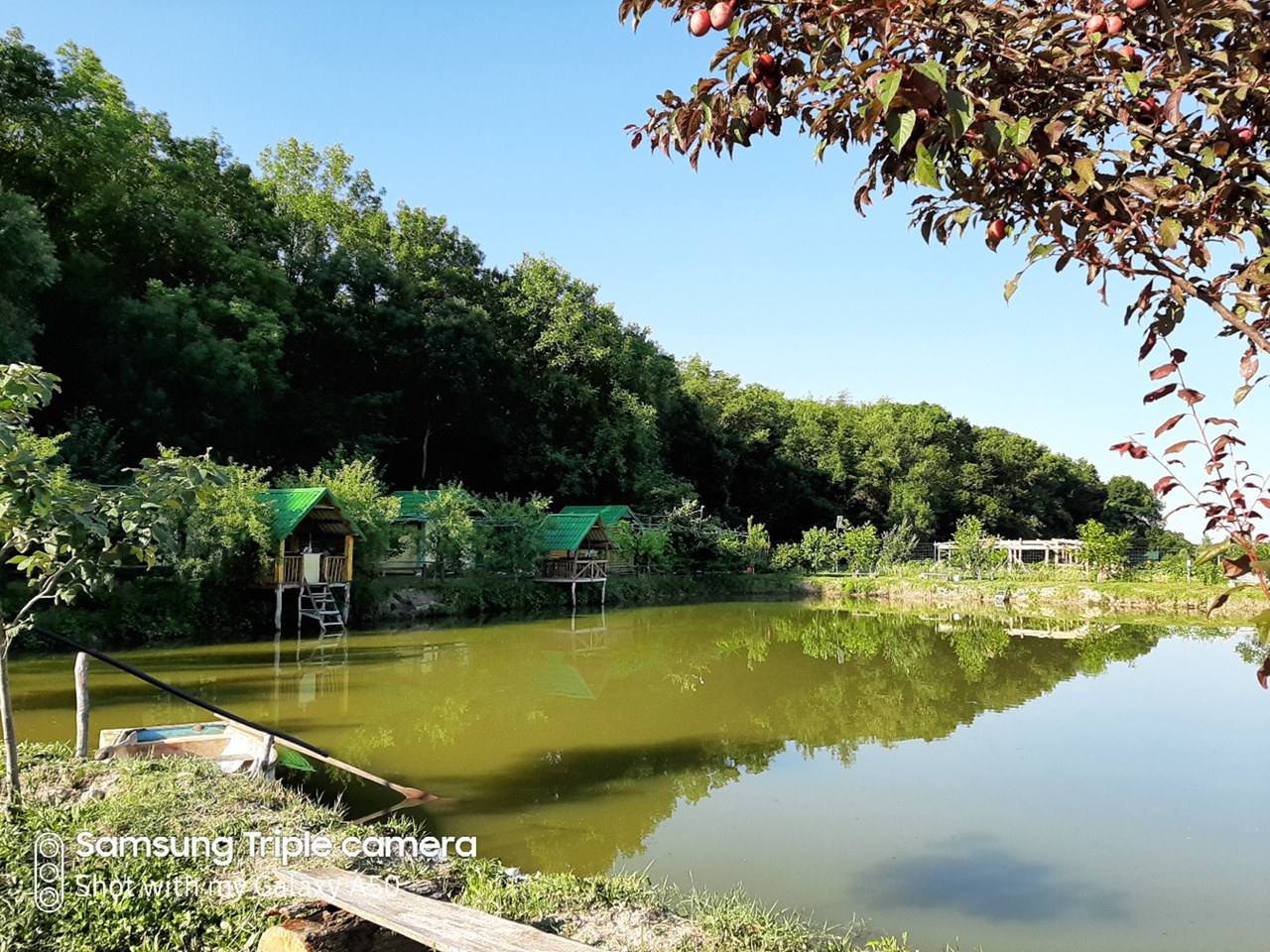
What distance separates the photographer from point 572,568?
21.6 m

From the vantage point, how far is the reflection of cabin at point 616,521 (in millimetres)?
24359

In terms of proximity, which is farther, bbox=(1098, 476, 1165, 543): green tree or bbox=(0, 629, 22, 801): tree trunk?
bbox=(1098, 476, 1165, 543): green tree

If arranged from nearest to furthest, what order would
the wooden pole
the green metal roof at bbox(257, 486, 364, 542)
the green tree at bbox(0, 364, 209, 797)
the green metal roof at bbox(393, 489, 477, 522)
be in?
the green tree at bbox(0, 364, 209, 797) → the wooden pole → the green metal roof at bbox(257, 486, 364, 542) → the green metal roof at bbox(393, 489, 477, 522)

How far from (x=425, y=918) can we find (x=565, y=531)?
19.3 m

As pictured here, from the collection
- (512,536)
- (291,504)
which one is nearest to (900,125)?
(291,504)

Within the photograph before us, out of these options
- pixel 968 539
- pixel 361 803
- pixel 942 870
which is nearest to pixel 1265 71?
pixel 942 870

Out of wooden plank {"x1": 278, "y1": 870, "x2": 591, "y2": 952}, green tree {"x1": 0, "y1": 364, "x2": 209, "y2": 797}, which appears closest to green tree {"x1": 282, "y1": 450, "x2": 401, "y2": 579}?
green tree {"x1": 0, "y1": 364, "x2": 209, "y2": 797}

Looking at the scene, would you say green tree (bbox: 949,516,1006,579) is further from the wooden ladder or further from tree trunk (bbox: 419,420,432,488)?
the wooden ladder

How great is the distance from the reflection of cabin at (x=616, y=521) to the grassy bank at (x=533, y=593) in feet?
1.91

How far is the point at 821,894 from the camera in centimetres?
464

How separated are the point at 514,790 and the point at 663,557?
19.4 m

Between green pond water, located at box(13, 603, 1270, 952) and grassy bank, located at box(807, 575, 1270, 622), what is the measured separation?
6.42 meters

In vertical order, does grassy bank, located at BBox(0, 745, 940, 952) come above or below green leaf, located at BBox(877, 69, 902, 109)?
below

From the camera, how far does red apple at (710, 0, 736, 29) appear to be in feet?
4.35
